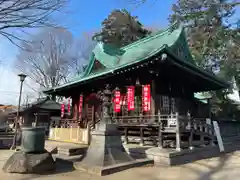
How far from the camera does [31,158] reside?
7.05m

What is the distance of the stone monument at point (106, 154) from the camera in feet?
23.2

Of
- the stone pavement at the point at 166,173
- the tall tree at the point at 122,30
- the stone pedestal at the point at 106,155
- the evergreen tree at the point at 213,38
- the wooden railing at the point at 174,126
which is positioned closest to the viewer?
the stone pavement at the point at 166,173

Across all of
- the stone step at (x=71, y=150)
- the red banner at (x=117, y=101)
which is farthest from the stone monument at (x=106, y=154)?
the red banner at (x=117, y=101)

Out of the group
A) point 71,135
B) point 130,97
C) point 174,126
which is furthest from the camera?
point 71,135

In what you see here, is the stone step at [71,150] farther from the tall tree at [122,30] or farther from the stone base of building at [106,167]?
the tall tree at [122,30]

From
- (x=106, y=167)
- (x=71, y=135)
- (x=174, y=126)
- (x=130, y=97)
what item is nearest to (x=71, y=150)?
(x=71, y=135)

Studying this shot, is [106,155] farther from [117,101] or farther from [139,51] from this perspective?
[139,51]

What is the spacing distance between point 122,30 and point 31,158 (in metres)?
25.8

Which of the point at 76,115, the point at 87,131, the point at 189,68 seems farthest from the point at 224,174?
the point at 76,115

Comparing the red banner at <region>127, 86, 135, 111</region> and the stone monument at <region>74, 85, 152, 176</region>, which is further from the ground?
the red banner at <region>127, 86, 135, 111</region>

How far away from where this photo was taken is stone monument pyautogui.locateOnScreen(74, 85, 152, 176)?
23.2 ft

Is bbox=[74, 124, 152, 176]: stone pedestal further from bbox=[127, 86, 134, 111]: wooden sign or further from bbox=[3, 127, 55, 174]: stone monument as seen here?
bbox=[127, 86, 134, 111]: wooden sign

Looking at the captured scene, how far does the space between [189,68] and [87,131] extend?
20.6 ft

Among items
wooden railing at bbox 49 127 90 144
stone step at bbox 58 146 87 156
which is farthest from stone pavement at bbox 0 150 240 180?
wooden railing at bbox 49 127 90 144
